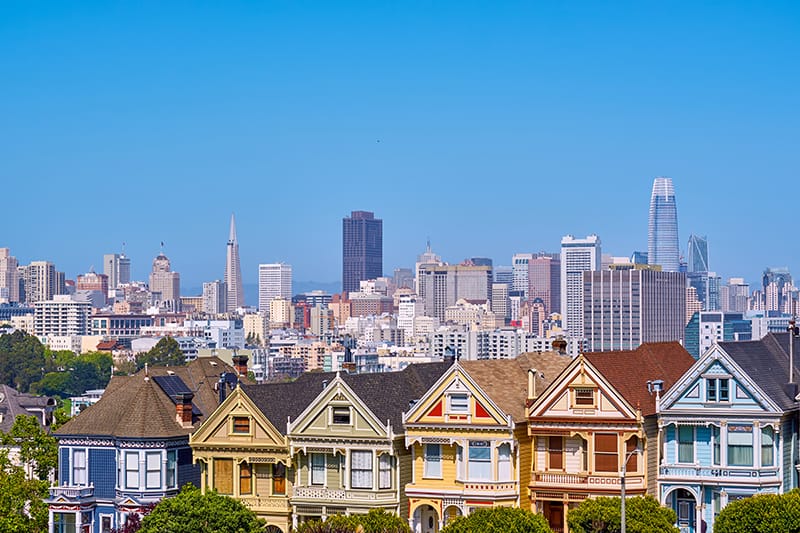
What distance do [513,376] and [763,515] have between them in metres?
12.1

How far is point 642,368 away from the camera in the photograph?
6631cm

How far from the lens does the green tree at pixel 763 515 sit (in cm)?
5894

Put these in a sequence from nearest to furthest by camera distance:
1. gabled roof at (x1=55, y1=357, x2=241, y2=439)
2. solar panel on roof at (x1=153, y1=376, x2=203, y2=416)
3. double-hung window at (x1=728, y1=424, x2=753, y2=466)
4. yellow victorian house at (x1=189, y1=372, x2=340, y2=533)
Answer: double-hung window at (x1=728, y1=424, x2=753, y2=466) < yellow victorian house at (x1=189, y1=372, x2=340, y2=533) < gabled roof at (x1=55, y1=357, x2=241, y2=439) < solar panel on roof at (x1=153, y1=376, x2=203, y2=416)

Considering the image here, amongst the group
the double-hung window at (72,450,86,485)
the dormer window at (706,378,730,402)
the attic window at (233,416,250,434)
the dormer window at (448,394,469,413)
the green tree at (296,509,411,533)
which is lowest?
the green tree at (296,509,411,533)

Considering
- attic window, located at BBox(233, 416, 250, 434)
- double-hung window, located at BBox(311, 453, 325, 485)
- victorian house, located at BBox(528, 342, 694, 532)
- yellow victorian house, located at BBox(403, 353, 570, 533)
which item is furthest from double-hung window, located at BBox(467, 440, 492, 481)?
attic window, located at BBox(233, 416, 250, 434)

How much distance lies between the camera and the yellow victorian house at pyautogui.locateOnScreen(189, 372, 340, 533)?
67562 mm

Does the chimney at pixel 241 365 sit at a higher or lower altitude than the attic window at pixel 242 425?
higher

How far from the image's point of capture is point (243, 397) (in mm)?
68375

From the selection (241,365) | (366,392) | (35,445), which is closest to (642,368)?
(366,392)

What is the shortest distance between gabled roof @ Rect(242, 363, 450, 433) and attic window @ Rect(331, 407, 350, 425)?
0.70 metres

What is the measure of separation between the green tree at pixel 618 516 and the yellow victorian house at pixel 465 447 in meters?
3.21

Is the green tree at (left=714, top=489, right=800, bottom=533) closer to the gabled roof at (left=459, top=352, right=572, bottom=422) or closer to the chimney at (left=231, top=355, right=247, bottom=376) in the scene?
the gabled roof at (left=459, top=352, right=572, bottom=422)

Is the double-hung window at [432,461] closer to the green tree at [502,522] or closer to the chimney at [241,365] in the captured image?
the green tree at [502,522]

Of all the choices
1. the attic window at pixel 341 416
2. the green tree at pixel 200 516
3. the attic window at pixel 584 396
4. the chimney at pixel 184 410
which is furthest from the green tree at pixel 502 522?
the chimney at pixel 184 410
